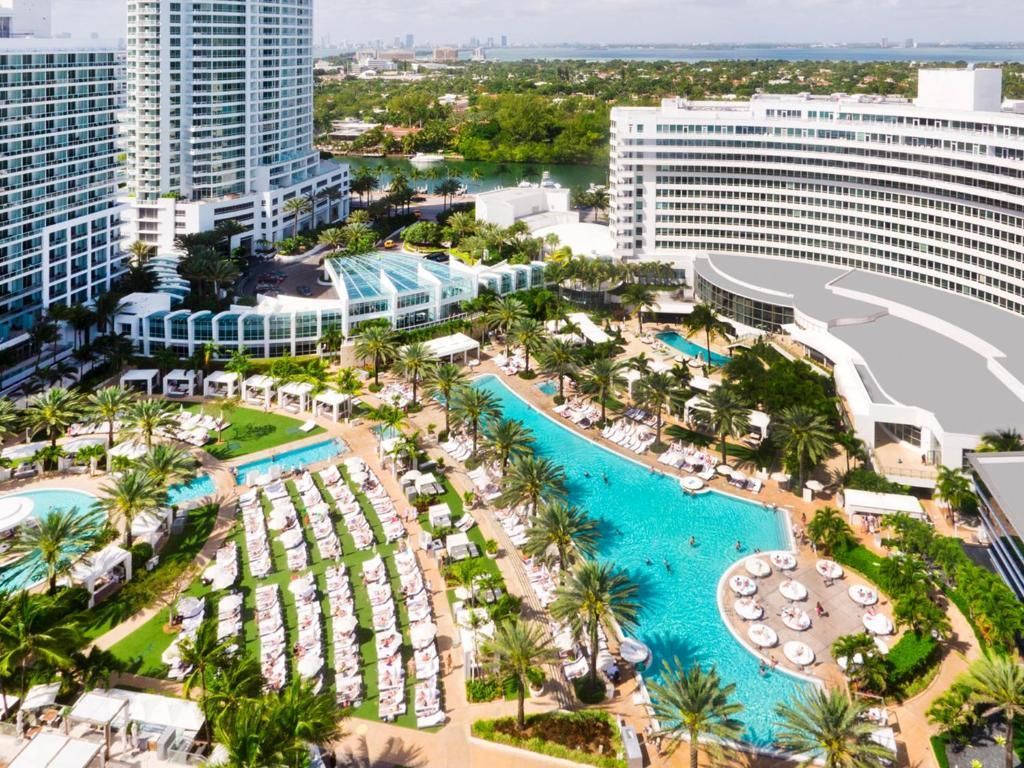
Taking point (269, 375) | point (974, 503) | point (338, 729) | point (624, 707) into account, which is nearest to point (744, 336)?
point (974, 503)

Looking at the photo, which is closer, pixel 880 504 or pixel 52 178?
pixel 880 504

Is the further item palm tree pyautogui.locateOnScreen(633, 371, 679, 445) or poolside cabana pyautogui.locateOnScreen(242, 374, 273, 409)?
poolside cabana pyautogui.locateOnScreen(242, 374, 273, 409)

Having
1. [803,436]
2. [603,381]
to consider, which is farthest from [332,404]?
[803,436]

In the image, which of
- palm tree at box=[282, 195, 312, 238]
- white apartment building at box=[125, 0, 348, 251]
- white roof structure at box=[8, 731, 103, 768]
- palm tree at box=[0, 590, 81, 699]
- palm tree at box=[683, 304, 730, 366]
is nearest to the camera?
white roof structure at box=[8, 731, 103, 768]

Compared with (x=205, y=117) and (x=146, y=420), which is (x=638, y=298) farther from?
(x=205, y=117)

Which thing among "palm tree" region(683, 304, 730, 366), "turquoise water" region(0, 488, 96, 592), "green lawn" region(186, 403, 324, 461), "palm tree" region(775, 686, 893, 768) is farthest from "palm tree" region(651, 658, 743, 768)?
"palm tree" region(683, 304, 730, 366)

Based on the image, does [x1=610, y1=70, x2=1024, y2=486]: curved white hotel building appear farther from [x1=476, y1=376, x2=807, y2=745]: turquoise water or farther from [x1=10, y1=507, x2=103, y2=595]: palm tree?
[x1=10, y1=507, x2=103, y2=595]: palm tree

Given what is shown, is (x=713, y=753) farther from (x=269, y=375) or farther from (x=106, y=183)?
(x=106, y=183)
